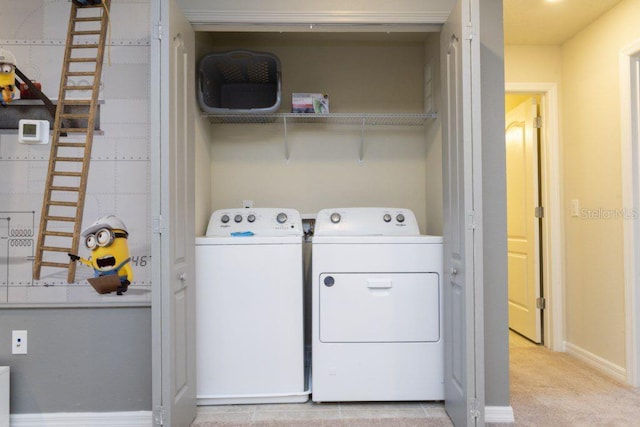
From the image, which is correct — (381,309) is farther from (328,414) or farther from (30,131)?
(30,131)

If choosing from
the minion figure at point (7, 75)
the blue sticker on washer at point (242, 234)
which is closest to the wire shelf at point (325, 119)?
the blue sticker on washer at point (242, 234)

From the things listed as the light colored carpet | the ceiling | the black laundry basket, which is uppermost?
the ceiling

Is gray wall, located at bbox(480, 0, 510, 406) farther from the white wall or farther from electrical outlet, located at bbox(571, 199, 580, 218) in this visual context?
electrical outlet, located at bbox(571, 199, 580, 218)

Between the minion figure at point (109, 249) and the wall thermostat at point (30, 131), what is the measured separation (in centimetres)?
51

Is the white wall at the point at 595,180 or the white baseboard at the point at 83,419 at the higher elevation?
the white wall at the point at 595,180

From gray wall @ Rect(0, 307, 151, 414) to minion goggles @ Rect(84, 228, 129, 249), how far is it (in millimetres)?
329

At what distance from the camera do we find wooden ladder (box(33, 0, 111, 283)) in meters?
1.97

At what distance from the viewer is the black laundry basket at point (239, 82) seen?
2.31m

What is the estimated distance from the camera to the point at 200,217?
2.35 m

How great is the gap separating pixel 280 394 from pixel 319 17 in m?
1.98

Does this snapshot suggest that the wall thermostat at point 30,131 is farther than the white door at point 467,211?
Yes

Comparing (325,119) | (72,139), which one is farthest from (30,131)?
(325,119)

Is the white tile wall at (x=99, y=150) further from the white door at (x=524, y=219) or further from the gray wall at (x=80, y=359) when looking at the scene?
the white door at (x=524, y=219)

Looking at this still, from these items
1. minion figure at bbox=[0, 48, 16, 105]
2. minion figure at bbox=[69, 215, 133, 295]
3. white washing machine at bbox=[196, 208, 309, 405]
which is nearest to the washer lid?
white washing machine at bbox=[196, 208, 309, 405]
